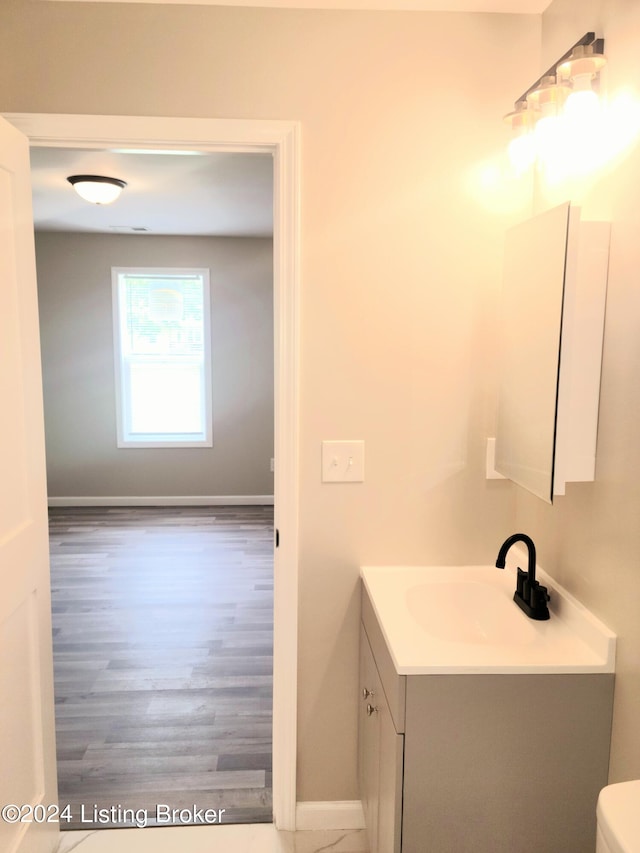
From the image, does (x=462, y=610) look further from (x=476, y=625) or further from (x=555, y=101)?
(x=555, y=101)

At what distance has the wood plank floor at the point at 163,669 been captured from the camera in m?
2.23

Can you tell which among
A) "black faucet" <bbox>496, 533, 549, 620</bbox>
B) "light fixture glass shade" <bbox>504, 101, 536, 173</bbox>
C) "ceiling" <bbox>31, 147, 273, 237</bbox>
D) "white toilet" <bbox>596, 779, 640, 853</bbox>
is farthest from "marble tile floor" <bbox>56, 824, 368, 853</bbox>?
"ceiling" <bbox>31, 147, 273, 237</bbox>

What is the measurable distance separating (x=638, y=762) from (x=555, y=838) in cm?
30

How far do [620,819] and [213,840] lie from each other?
4.97 ft

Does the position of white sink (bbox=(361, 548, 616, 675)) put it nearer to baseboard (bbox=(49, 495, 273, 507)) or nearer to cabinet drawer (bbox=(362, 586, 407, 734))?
cabinet drawer (bbox=(362, 586, 407, 734))

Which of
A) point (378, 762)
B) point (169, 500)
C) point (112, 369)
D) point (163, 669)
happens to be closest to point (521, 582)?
point (378, 762)

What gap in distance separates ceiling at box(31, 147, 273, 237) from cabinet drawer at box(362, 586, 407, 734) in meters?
1.85

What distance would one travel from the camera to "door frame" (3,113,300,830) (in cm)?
173

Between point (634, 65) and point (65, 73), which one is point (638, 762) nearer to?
point (634, 65)

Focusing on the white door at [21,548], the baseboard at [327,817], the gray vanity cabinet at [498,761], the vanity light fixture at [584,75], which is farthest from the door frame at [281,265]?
the vanity light fixture at [584,75]

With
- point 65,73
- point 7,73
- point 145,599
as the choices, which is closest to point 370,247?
point 65,73

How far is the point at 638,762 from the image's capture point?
1.28 m

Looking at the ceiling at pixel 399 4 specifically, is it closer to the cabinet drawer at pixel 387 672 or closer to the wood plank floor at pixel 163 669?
the cabinet drawer at pixel 387 672

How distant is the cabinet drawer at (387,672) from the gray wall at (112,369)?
423cm
